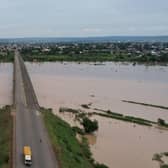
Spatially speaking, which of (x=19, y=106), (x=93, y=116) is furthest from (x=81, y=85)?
(x=19, y=106)

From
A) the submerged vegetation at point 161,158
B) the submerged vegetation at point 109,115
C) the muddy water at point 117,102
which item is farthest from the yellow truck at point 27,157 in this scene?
the submerged vegetation at point 109,115

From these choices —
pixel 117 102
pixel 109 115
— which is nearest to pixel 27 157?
pixel 109 115

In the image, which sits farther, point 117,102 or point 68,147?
point 117,102

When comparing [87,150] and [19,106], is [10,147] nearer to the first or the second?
[87,150]

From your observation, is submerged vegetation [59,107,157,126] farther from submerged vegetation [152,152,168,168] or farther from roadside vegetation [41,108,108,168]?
submerged vegetation [152,152,168,168]

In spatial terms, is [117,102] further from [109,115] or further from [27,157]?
[27,157]

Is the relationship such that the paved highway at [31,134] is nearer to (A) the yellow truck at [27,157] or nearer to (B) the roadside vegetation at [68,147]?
(A) the yellow truck at [27,157]
